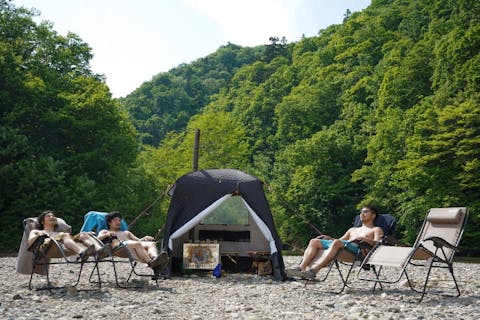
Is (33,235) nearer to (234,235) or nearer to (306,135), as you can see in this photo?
(234,235)

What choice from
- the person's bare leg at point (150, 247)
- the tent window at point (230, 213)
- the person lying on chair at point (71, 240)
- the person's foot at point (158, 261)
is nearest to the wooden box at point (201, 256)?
the tent window at point (230, 213)

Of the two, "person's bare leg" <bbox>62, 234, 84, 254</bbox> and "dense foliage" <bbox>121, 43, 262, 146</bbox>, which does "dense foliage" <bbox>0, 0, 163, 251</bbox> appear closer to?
"person's bare leg" <bbox>62, 234, 84, 254</bbox>

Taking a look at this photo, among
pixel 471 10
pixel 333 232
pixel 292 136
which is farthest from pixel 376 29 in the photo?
pixel 333 232

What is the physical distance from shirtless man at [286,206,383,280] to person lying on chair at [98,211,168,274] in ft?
4.72

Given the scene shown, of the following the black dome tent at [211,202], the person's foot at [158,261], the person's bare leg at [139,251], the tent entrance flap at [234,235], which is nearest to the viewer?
the person's foot at [158,261]

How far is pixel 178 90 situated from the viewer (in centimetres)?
5488

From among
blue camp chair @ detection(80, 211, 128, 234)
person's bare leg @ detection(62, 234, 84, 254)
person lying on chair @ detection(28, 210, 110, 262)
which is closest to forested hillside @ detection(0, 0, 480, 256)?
blue camp chair @ detection(80, 211, 128, 234)

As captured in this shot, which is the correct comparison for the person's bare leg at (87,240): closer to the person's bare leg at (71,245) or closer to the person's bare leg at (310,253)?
the person's bare leg at (71,245)

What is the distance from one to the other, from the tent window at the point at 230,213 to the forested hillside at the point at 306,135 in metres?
11.8

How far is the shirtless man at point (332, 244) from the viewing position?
671 cm

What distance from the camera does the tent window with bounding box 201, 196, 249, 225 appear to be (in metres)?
10.2

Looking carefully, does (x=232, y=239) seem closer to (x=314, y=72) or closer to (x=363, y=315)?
(x=363, y=315)

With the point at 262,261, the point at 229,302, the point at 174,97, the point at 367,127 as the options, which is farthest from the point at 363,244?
the point at 174,97

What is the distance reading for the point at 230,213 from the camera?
10.5 m
